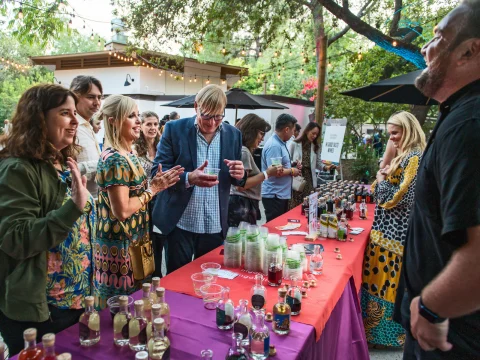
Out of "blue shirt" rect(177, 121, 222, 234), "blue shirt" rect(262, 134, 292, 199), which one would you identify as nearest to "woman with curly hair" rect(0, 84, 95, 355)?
"blue shirt" rect(177, 121, 222, 234)

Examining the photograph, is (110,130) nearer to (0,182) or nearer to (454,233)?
(0,182)

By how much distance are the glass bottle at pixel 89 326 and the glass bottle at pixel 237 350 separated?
0.50 meters

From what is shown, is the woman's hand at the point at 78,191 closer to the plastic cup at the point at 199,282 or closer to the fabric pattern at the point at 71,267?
the fabric pattern at the point at 71,267

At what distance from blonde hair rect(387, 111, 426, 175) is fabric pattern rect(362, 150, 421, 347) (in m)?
0.05

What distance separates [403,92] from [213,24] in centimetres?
475

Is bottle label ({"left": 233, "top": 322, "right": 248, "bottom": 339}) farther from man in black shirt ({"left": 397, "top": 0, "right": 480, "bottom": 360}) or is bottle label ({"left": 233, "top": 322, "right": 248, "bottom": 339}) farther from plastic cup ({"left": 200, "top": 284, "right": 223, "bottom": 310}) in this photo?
man in black shirt ({"left": 397, "top": 0, "right": 480, "bottom": 360})

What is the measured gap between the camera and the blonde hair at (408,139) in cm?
282

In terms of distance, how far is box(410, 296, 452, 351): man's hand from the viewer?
1.04 m


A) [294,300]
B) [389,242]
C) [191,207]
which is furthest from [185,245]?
[389,242]

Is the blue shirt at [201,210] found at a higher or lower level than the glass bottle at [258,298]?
higher

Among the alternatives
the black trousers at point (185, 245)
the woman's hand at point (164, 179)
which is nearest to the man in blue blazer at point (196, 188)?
the black trousers at point (185, 245)

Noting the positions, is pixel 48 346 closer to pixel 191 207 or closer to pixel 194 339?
pixel 194 339

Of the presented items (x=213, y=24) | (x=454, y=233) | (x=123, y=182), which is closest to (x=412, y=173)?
(x=454, y=233)

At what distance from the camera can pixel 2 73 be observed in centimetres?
2828
